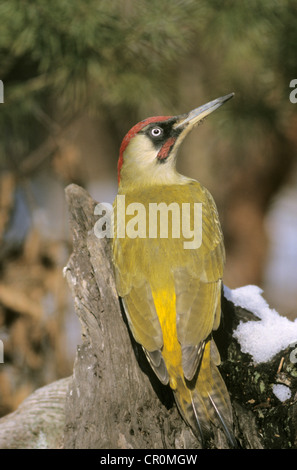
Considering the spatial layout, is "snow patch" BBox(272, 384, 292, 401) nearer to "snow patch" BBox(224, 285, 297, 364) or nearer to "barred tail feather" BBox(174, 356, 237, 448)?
"snow patch" BBox(224, 285, 297, 364)

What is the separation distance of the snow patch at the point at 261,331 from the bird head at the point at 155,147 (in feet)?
2.43

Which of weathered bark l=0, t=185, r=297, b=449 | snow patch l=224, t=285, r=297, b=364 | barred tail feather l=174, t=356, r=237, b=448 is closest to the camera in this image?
barred tail feather l=174, t=356, r=237, b=448

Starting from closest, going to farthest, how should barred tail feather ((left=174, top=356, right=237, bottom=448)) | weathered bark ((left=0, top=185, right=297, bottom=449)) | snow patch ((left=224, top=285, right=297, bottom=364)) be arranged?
barred tail feather ((left=174, top=356, right=237, bottom=448)) → weathered bark ((left=0, top=185, right=297, bottom=449)) → snow patch ((left=224, top=285, right=297, bottom=364))

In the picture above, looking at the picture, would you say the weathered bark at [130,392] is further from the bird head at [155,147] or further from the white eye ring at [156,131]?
the white eye ring at [156,131]

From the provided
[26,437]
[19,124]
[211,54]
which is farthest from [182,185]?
[211,54]

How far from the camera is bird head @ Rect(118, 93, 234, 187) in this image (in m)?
3.35

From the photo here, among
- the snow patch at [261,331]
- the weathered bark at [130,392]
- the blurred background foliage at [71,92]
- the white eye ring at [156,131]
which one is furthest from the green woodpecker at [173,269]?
the blurred background foliage at [71,92]

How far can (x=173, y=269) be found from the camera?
2852 millimetres

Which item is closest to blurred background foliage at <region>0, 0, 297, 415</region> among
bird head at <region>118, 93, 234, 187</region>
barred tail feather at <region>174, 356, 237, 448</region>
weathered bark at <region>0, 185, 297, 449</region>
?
bird head at <region>118, 93, 234, 187</region>

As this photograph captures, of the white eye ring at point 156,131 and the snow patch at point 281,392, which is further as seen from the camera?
the white eye ring at point 156,131

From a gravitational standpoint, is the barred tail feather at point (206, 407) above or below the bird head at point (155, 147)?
below

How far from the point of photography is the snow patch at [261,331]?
9.70ft

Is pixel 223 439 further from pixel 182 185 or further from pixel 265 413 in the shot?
pixel 182 185

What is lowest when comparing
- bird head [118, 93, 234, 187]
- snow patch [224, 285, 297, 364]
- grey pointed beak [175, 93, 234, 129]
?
snow patch [224, 285, 297, 364]
